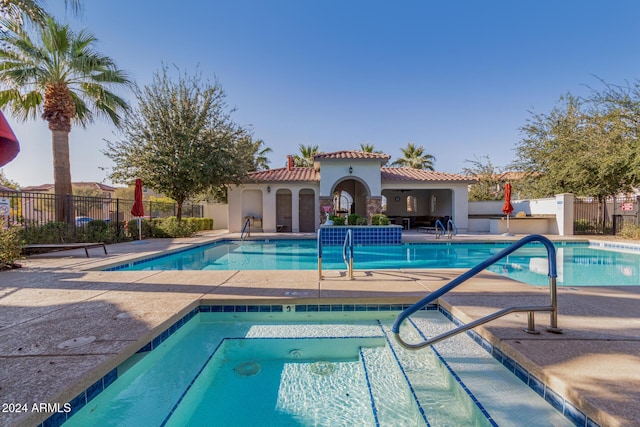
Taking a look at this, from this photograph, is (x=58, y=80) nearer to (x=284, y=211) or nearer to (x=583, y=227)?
(x=284, y=211)

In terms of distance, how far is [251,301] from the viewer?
14.6 ft

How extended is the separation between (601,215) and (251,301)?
21.6 m

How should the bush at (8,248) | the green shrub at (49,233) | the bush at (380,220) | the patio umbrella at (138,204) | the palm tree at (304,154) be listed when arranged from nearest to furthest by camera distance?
the bush at (8,248) → the green shrub at (49,233) → the patio umbrella at (138,204) → the bush at (380,220) → the palm tree at (304,154)

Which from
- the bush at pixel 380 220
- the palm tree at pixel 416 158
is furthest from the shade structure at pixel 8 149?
the palm tree at pixel 416 158

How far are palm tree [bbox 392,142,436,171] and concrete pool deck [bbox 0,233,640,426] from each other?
90.8 feet

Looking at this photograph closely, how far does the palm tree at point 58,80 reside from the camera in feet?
34.7

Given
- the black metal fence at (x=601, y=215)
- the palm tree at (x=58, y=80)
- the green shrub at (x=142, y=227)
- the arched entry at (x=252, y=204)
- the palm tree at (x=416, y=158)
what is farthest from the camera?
the palm tree at (x=416, y=158)

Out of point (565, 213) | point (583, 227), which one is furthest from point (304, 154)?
point (583, 227)

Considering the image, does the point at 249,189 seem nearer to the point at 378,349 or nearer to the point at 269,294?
the point at 269,294

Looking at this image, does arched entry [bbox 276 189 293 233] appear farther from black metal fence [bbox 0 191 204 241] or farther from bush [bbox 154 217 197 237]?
black metal fence [bbox 0 191 204 241]

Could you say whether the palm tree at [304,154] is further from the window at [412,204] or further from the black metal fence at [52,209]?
the black metal fence at [52,209]

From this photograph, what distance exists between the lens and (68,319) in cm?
364

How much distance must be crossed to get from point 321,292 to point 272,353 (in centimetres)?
130

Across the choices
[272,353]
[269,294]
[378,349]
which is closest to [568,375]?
[378,349]
